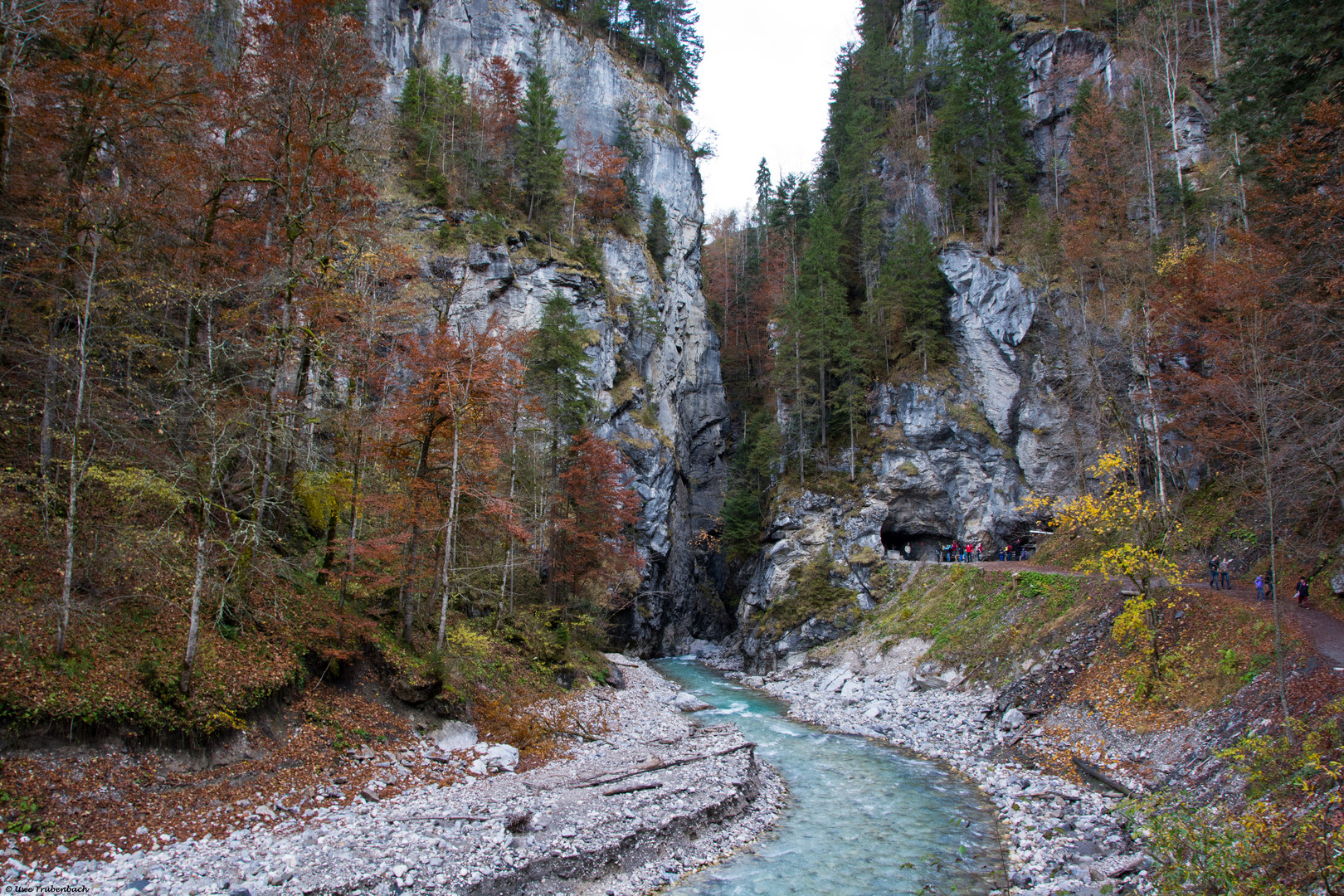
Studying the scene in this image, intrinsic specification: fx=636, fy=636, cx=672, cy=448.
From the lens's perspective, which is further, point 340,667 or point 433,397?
point 433,397

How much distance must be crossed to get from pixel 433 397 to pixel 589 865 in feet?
31.3

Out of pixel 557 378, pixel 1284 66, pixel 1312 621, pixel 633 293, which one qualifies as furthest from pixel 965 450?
pixel 633 293

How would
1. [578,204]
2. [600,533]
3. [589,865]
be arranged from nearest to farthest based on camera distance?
[589,865] < [600,533] < [578,204]

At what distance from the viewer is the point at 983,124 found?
39.6 m

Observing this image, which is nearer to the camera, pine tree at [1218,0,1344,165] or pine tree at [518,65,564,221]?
pine tree at [1218,0,1344,165]

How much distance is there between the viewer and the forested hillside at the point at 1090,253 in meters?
14.3

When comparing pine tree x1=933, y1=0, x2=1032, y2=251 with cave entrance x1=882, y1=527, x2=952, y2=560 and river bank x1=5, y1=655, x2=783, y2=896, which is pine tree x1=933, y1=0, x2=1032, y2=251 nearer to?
cave entrance x1=882, y1=527, x2=952, y2=560

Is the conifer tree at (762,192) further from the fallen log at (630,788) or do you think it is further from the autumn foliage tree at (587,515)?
the fallen log at (630,788)

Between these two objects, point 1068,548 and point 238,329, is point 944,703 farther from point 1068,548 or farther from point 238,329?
point 238,329

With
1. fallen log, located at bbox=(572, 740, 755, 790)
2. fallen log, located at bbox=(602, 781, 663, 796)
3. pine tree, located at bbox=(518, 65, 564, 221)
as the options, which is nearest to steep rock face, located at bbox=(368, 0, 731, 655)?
pine tree, located at bbox=(518, 65, 564, 221)

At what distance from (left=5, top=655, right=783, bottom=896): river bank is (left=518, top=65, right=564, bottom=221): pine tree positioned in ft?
118

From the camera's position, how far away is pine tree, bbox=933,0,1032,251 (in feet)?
128

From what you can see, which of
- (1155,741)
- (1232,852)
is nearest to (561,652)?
(1155,741)

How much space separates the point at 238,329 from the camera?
12805mm
